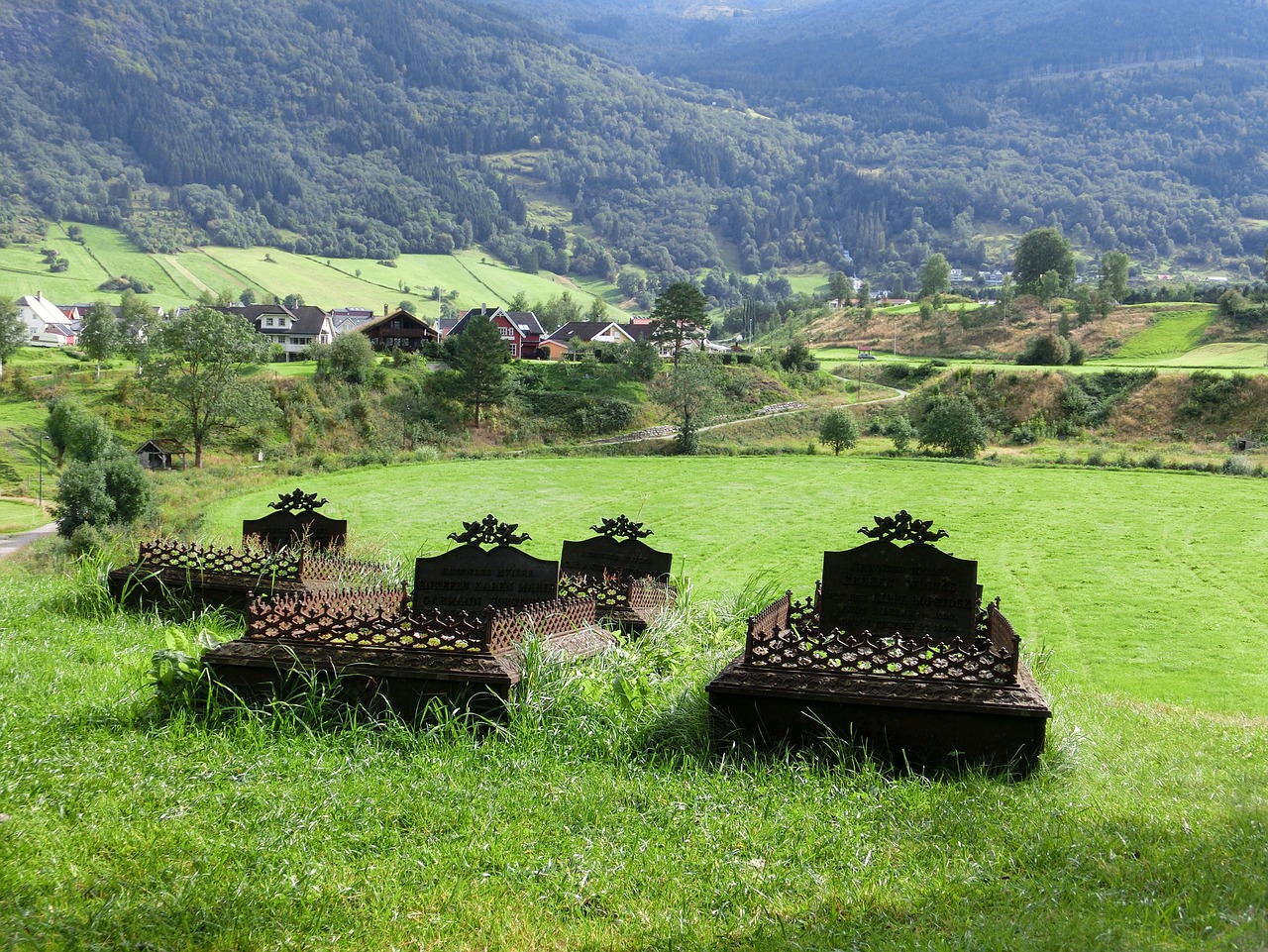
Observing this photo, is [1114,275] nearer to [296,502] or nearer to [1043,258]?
[1043,258]

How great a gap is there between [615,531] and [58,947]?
27.6 feet

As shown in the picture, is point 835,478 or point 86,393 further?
point 86,393

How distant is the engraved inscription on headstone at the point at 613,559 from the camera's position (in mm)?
11760

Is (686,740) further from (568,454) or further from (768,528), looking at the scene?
(568,454)

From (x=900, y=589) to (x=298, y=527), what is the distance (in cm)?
824

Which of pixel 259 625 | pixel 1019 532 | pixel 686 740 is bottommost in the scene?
pixel 1019 532

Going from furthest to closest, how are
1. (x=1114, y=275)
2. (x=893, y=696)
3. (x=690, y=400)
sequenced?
(x=1114, y=275), (x=690, y=400), (x=893, y=696)

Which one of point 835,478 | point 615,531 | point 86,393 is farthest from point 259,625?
point 86,393

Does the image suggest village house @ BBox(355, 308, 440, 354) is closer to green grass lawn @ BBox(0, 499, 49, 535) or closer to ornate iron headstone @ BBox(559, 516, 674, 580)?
green grass lawn @ BBox(0, 499, 49, 535)

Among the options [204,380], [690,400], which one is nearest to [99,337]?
[204,380]

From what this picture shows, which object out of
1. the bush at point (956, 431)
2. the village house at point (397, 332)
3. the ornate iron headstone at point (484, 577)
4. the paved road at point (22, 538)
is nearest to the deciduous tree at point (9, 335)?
the village house at point (397, 332)

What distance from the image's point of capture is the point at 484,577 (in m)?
9.15

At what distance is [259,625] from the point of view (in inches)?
294

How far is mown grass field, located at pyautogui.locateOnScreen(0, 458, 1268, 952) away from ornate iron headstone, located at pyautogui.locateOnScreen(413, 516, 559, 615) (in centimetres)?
106
